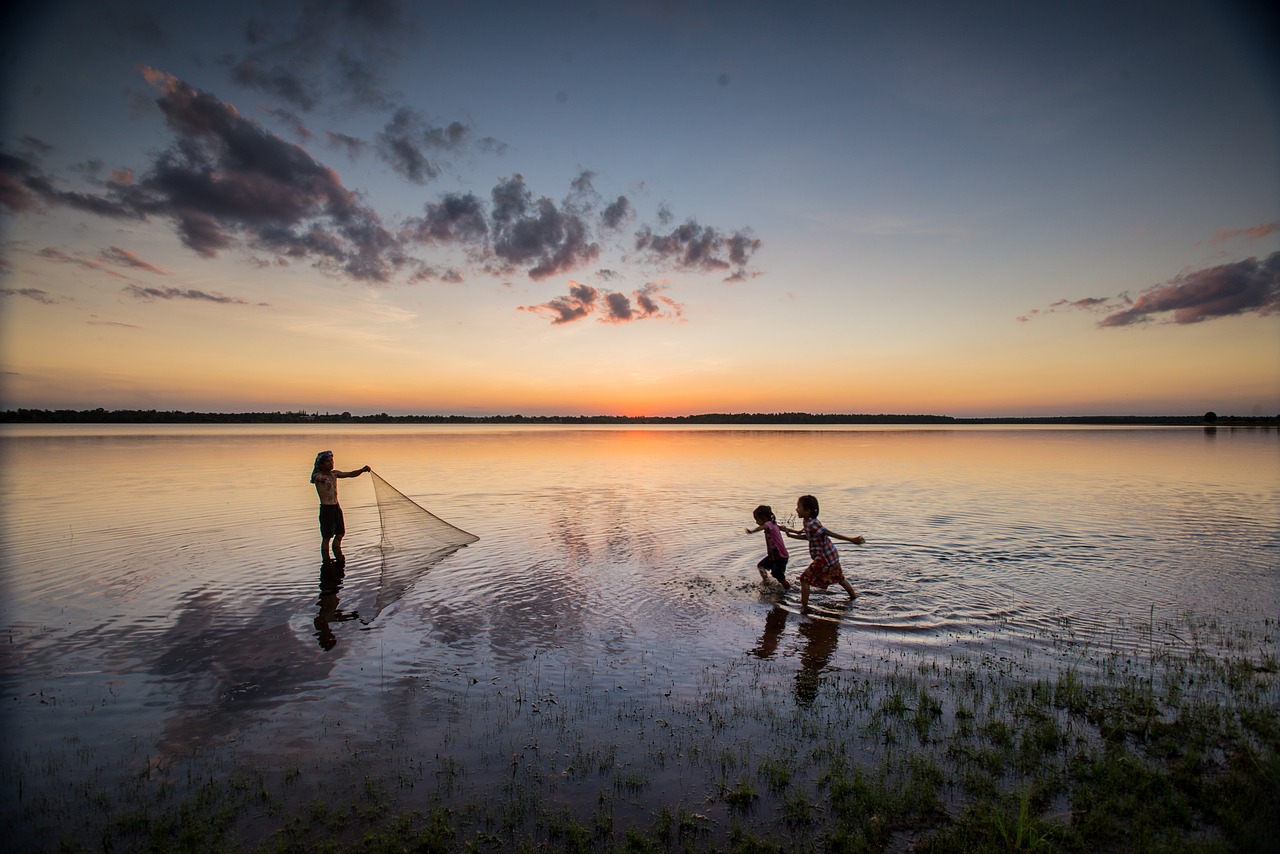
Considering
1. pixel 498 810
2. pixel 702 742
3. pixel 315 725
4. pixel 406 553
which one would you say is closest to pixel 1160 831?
pixel 702 742

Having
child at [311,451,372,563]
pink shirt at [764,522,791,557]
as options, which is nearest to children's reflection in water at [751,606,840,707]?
pink shirt at [764,522,791,557]

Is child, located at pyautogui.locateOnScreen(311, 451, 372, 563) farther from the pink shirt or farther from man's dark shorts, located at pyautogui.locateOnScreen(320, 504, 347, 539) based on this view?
the pink shirt

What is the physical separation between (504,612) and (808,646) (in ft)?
19.0

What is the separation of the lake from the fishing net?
21 centimetres

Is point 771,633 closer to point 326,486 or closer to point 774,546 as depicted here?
point 774,546

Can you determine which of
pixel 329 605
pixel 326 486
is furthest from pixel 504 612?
pixel 326 486

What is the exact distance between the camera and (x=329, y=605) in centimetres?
1284

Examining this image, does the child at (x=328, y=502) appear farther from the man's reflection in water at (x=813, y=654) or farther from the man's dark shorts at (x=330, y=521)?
the man's reflection in water at (x=813, y=654)

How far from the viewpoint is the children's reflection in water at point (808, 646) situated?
8.70 meters

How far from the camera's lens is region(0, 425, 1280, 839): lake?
7.65 metres

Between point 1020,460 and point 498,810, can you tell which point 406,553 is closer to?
point 498,810

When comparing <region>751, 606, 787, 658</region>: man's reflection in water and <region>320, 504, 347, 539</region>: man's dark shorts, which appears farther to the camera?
<region>320, 504, 347, 539</region>: man's dark shorts

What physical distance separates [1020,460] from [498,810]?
57807 millimetres

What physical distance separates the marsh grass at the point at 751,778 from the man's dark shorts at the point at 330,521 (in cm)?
944
